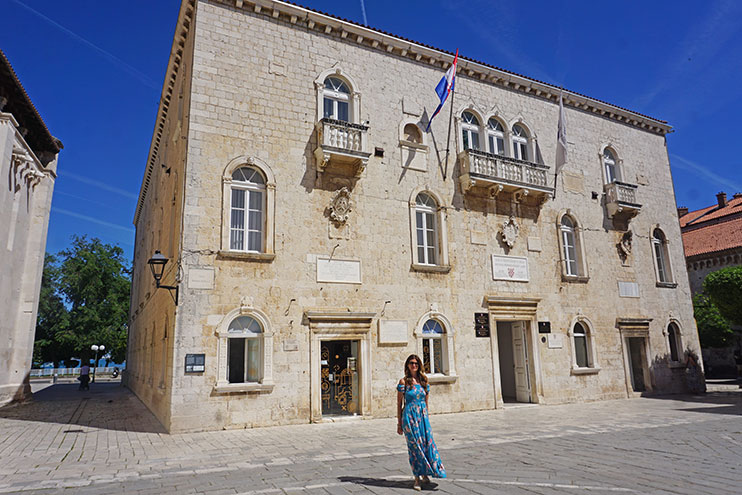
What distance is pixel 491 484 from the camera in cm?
629

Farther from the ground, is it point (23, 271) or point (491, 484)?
point (23, 271)

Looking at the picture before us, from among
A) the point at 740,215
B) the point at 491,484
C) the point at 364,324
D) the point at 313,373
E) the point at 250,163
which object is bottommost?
the point at 491,484

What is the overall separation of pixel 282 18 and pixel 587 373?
16.0 metres

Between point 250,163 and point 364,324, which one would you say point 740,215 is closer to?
point 364,324

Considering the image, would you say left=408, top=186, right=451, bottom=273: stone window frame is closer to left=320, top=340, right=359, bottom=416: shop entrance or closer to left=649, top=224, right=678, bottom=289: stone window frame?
left=320, top=340, right=359, bottom=416: shop entrance

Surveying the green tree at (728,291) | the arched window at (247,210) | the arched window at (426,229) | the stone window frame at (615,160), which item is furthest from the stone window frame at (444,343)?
the green tree at (728,291)

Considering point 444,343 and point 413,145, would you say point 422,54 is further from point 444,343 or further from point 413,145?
point 444,343

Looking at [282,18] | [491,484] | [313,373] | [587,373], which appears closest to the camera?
[491,484]

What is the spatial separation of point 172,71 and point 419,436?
15625 millimetres

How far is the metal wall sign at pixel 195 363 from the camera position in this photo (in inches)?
458

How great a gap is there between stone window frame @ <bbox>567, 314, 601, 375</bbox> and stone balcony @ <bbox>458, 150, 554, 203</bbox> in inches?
185

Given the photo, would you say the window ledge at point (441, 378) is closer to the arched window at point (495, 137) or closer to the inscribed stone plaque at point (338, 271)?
the inscribed stone plaque at point (338, 271)

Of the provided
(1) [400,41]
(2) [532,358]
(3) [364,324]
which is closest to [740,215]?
A: (2) [532,358]

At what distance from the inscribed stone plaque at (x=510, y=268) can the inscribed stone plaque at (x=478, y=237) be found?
23.9 inches
